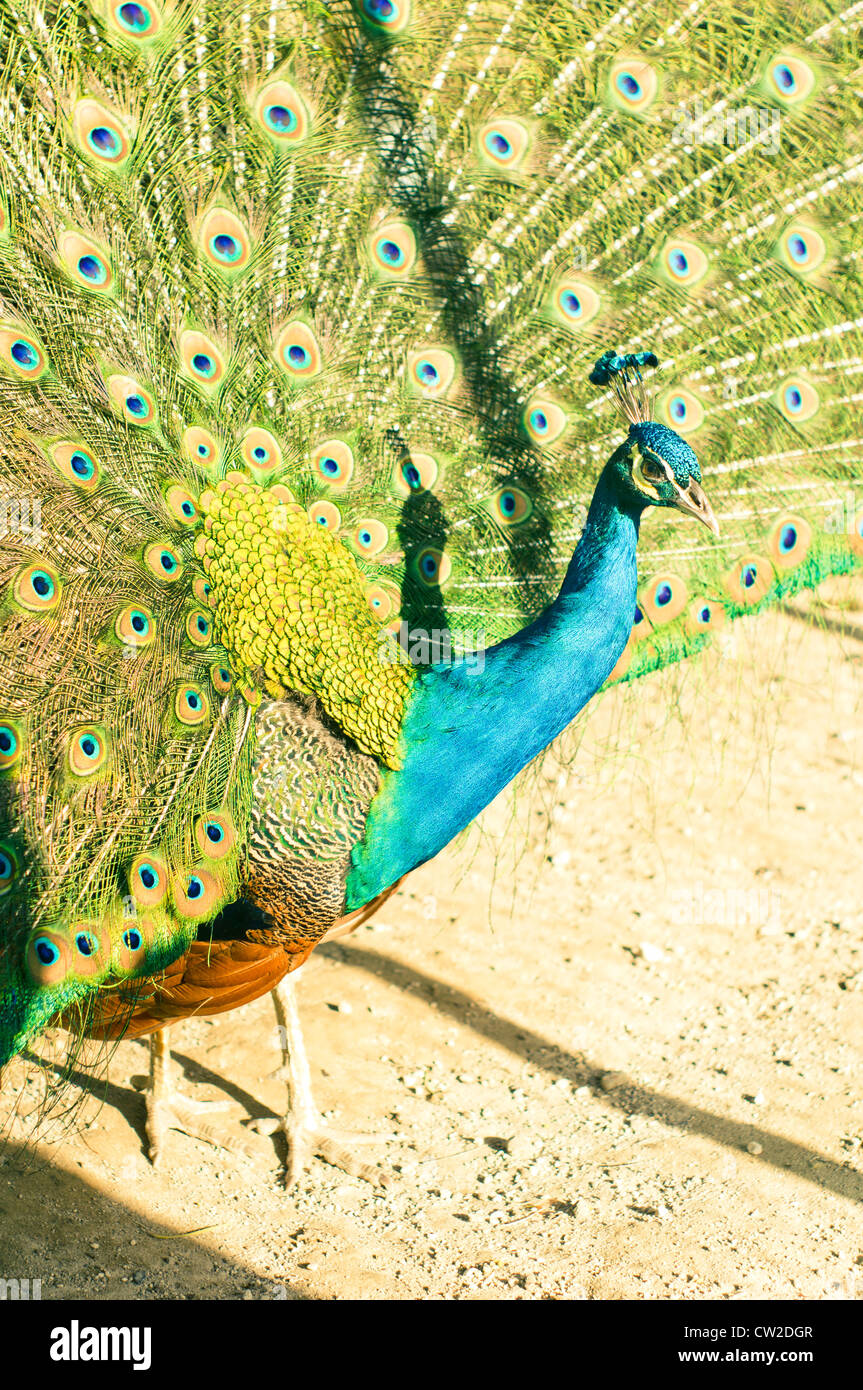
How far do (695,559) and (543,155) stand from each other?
114 centimetres

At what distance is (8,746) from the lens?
2443 mm

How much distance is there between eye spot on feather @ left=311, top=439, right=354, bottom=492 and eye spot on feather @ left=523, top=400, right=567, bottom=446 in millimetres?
503

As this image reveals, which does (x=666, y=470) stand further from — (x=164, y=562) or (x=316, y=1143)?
(x=316, y=1143)

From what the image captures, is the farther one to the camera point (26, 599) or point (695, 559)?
point (695, 559)

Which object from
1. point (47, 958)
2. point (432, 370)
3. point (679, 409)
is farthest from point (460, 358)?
point (47, 958)

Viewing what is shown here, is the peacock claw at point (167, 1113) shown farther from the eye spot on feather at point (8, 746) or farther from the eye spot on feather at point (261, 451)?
the eye spot on feather at point (261, 451)

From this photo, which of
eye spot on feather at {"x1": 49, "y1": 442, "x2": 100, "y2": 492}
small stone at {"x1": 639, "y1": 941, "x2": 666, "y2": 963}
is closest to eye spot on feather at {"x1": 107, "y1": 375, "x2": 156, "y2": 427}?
eye spot on feather at {"x1": 49, "y1": 442, "x2": 100, "y2": 492}

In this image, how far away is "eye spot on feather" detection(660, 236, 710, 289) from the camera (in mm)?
3129

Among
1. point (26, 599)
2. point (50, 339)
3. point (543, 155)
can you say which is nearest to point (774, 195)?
point (543, 155)

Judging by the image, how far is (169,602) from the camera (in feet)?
8.61

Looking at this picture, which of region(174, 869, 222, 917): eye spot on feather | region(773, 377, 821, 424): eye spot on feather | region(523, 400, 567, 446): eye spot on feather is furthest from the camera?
region(773, 377, 821, 424): eye spot on feather

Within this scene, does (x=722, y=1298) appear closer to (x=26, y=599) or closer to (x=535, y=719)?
(x=535, y=719)

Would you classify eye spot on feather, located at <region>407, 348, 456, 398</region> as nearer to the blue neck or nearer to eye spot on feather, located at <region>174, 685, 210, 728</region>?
the blue neck

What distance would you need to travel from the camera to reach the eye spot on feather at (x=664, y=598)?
11.2 feet
